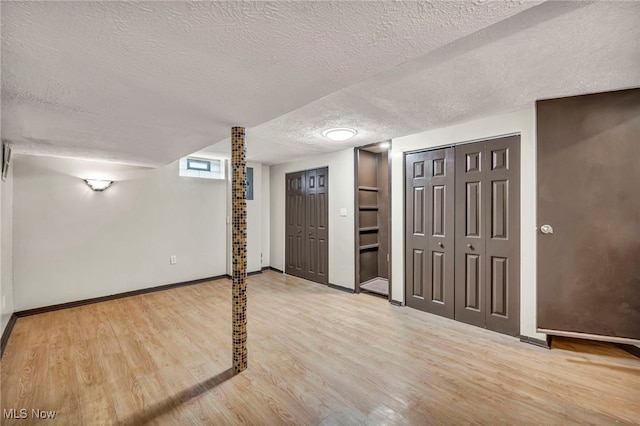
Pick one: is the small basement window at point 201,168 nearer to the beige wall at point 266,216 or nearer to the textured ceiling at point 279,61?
the beige wall at point 266,216

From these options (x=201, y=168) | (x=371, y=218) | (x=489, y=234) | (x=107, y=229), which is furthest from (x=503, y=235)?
(x=107, y=229)

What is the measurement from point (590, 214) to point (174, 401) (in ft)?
11.6

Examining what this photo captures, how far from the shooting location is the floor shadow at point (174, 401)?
1714mm

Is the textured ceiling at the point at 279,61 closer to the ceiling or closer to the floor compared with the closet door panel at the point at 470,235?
closer to the ceiling

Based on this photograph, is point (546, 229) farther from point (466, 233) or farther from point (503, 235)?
point (466, 233)

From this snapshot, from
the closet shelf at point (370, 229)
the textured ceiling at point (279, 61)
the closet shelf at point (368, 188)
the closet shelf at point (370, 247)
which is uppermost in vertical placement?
the textured ceiling at point (279, 61)

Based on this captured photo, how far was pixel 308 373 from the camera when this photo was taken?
7.14 ft

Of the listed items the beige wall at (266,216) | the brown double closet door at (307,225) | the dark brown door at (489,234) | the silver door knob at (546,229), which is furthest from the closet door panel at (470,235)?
the beige wall at (266,216)

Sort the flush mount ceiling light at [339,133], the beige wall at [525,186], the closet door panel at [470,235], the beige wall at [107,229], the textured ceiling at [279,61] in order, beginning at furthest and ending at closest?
the beige wall at [107,229]
the flush mount ceiling light at [339,133]
the closet door panel at [470,235]
the beige wall at [525,186]
the textured ceiling at [279,61]

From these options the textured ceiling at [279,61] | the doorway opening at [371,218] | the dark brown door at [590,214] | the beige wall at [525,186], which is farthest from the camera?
the doorway opening at [371,218]

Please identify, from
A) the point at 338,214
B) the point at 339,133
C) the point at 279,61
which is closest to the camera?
the point at 279,61

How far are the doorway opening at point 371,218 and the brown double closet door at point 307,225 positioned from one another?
607 millimetres

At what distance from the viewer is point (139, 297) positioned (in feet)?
13.4

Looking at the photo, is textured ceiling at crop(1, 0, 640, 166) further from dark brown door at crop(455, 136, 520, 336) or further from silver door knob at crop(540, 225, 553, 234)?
silver door knob at crop(540, 225, 553, 234)
